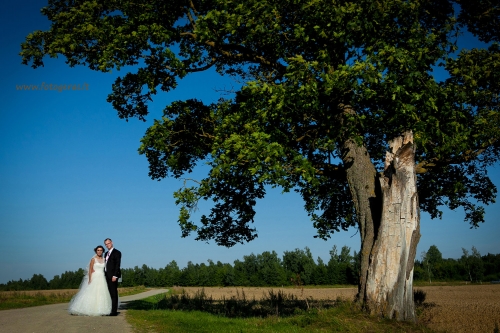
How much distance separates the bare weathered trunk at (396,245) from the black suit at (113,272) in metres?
8.58

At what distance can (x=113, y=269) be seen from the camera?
1398 centimetres

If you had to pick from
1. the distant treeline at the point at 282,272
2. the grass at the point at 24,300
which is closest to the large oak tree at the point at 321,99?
the grass at the point at 24,300

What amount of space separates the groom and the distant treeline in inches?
2648

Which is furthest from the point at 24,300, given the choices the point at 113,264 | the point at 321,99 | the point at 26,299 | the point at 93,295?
the point at 321,99

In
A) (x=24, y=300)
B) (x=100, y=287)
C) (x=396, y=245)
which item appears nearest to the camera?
(x=396, y=245)

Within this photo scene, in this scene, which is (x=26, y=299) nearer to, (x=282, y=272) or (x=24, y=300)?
(x=24, y=300)

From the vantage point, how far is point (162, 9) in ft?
43.1

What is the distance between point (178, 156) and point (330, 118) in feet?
19.0

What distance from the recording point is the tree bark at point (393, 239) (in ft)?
32.6

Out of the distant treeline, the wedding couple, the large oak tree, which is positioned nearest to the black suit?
the wedding couple

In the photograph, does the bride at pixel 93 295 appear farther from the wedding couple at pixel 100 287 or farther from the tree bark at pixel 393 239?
the tree bark at pixel 393 239

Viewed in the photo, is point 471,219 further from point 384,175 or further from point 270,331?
point 270,331

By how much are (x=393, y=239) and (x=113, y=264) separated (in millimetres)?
9564

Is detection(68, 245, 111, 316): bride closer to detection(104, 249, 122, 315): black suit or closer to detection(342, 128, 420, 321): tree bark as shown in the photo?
detection(104, 249, 122, 315): black suit
